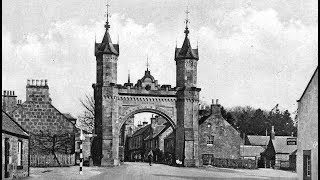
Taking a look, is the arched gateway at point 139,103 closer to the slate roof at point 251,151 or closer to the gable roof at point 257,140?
the slate roof at point 251,151

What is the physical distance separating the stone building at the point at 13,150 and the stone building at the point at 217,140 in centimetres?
→ 3683

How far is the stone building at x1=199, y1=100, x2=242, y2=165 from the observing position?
204 feet

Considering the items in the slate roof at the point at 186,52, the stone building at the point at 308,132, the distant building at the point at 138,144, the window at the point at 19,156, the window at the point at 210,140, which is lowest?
the distant building at the point at 138,144

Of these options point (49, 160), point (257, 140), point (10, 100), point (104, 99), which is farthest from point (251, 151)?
point (10, 100)

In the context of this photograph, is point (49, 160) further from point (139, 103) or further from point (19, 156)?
point (19, 156)

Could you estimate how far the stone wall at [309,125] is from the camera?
18328 millimetres

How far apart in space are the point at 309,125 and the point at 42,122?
103 feet

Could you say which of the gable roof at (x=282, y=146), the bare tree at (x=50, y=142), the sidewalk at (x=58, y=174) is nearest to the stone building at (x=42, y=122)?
the bare tree at (x=50, y=142)

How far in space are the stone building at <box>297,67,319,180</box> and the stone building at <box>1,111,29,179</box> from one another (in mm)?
11529

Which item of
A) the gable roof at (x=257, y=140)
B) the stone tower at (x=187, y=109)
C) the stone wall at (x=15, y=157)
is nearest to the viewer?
the stone wall at (x=15, y=157)

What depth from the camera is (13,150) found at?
941 inches

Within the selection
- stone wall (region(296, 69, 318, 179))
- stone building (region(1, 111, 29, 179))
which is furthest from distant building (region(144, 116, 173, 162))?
stone wall (region(296, 69, 318, 179))

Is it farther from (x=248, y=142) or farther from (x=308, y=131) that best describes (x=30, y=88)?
(x=248, y=142)

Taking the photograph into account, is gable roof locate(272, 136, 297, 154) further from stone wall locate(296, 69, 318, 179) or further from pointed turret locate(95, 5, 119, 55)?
stone wall locate(296, 69, 318, 179)
